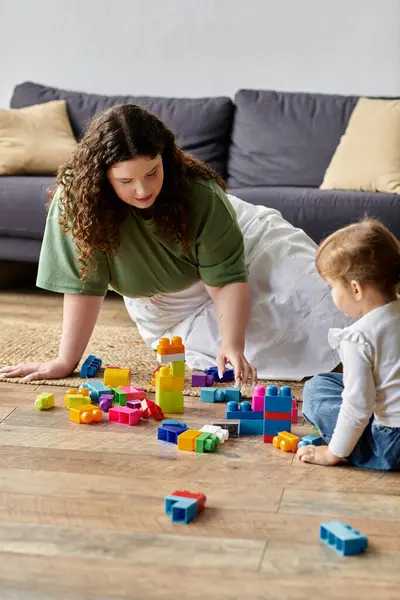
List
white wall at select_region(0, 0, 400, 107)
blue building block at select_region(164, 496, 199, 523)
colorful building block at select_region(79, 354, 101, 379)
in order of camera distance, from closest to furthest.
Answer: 1. blue building block at select_region(164, 496, 199, 523)
2. colorful building block at select_region(79, 354, 101, 379)
3. white wall at select_region(0, 0, 400, 107)

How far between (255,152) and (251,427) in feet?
6.56

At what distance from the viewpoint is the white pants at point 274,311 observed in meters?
2.21

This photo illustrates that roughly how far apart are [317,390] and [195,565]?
0.62 metres

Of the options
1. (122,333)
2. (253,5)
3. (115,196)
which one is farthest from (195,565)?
(253,5)

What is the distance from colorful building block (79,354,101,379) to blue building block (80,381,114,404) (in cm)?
13

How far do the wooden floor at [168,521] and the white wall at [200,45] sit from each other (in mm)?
2464

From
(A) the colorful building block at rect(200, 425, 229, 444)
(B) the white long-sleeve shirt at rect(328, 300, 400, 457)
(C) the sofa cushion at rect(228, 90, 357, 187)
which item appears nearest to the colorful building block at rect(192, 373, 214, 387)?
(A) the colorful building block at rect(200, 425, 229, 444)

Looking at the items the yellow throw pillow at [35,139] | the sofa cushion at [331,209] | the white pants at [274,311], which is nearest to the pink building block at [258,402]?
the white pants at [274,311]

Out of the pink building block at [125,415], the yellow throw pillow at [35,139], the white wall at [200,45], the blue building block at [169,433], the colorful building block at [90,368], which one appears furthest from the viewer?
the white wall at [200,45]

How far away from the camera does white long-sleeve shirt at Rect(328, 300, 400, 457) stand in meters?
1.50

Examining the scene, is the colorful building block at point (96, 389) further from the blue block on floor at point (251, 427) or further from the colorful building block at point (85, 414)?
the blue block on floor at point (251, 427)

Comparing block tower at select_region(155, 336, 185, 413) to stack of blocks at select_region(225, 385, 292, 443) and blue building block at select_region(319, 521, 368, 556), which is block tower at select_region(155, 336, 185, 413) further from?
blue building block at select_region(319, 521, 368, 556)

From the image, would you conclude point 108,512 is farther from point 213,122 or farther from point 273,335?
point 213,122

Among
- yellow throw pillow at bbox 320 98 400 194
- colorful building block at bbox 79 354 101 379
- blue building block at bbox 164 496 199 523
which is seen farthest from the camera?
yellow throw pillow at bbox 320 98 400 194
